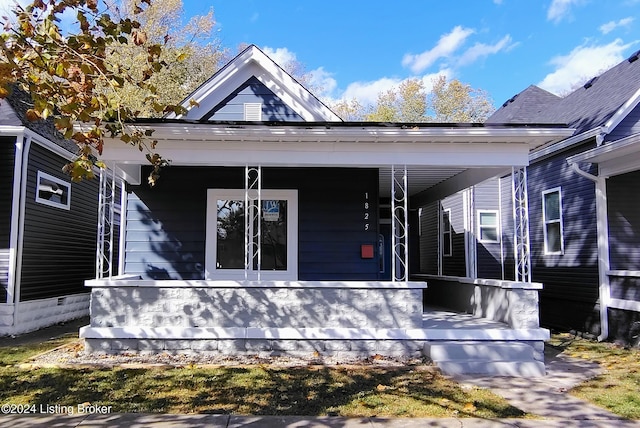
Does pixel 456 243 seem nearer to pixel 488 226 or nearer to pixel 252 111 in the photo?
pixel 488 226

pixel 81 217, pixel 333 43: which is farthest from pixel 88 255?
pixel 333 43

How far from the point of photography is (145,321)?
275 inches

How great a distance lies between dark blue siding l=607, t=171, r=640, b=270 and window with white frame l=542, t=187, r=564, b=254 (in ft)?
4.15

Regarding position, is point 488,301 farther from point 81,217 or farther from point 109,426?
point 81,217

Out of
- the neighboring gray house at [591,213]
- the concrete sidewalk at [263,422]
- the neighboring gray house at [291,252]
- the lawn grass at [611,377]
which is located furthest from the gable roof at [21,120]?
the lawn grass at [611,377]

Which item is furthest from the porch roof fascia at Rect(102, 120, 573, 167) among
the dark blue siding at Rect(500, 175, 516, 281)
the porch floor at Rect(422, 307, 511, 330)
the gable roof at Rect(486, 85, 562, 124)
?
the gable roof at Rect(486, 85, 562, 124)

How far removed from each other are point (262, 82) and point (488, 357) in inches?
273

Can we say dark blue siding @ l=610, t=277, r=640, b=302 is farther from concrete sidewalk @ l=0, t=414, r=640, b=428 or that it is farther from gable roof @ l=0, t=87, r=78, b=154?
gable roof @ l=0, t=87, r=78, b=154

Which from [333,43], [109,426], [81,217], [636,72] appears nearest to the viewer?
[109,426]

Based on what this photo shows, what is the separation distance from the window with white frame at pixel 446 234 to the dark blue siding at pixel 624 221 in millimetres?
5256

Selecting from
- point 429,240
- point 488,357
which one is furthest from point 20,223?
point 429,240

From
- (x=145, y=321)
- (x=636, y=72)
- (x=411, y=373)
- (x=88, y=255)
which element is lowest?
(x=411, y=373)

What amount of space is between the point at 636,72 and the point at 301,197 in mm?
7912

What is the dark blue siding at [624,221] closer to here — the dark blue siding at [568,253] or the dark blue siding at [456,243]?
the dark blue siding at [568,253]
